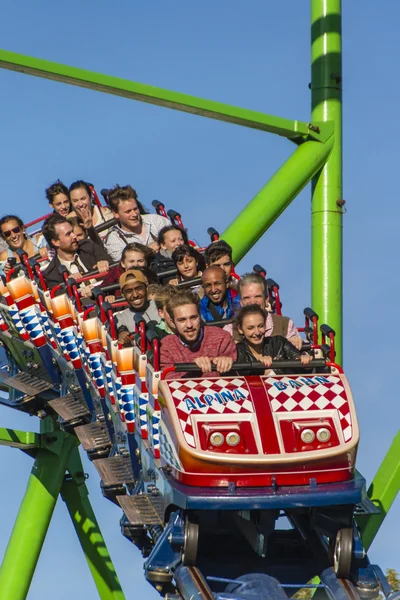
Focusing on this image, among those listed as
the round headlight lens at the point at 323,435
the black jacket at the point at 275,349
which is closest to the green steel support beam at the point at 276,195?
the black jacket at the point at 275,349

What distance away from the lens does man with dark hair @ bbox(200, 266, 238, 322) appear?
8320 mm

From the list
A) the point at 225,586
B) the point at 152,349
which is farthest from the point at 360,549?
the point at 152,349

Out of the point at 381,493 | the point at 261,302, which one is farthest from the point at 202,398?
the point at 381,493

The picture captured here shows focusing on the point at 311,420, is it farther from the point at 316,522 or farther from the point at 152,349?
the point at 152,349

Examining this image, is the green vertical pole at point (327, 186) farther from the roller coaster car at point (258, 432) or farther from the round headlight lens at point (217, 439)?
the round headlight lens at point (217, 439)

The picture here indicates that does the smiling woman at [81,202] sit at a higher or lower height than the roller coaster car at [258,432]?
higher

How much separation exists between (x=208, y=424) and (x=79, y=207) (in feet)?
15.3

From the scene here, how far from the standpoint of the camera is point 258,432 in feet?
21.9

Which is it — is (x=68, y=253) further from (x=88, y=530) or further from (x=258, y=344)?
(x=88, y=530)

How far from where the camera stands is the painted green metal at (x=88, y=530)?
12.8 m

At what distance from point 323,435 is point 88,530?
6.75 meters

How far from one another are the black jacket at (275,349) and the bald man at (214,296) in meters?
0.78

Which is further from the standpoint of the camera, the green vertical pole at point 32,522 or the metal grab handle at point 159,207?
the green vertical pole at point 32,522

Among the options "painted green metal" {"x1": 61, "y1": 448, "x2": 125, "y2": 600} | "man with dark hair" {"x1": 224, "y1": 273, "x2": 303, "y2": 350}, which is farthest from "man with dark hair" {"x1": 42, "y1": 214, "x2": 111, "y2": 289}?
"painted green metal" {"x1": 61, "y1": 448, "x2": 125, "y2": 600}
